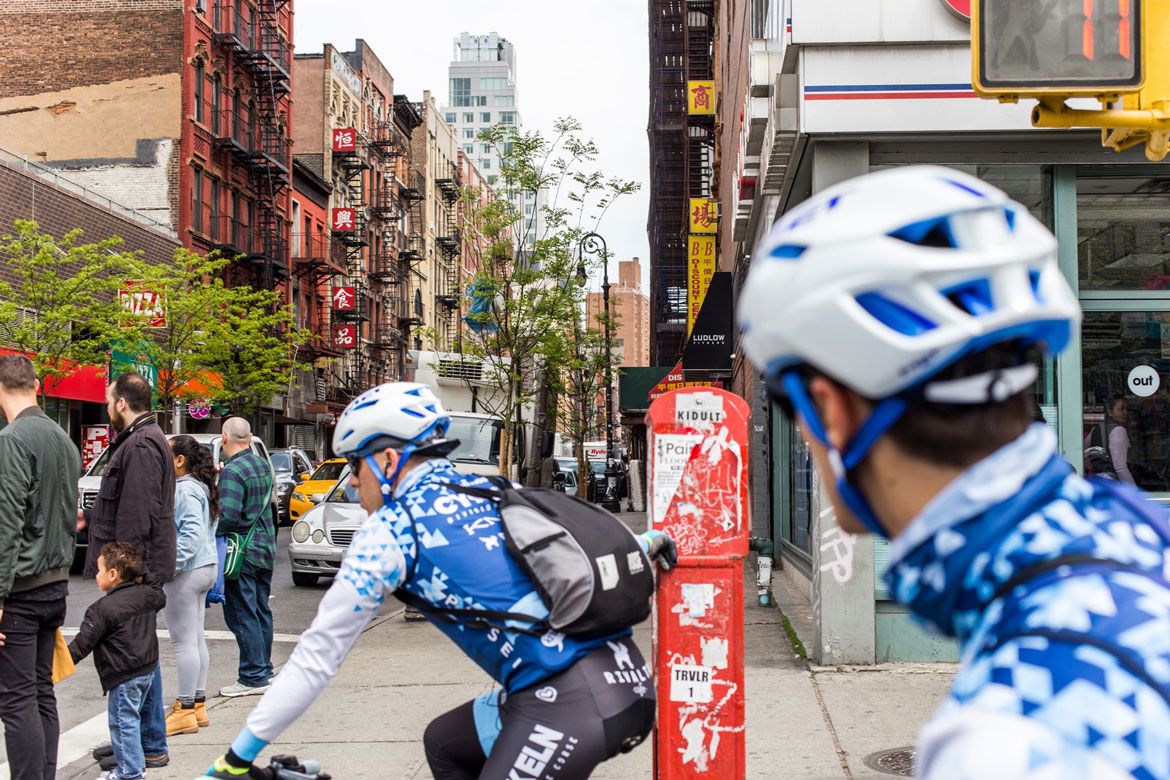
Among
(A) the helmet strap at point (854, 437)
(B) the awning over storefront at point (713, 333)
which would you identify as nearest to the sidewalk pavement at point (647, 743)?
(A) the helmet strap at point (854, 437)

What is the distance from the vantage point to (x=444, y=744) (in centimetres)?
341

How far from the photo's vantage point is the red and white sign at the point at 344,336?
57.1m

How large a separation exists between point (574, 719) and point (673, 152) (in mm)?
64492

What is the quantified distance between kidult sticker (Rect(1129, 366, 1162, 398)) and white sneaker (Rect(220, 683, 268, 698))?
6.53 m

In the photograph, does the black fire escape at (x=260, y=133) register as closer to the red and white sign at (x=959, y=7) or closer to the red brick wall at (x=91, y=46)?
the red brick wall at (x=91, y=46)

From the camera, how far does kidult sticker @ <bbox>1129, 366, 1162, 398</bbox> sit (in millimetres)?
9141

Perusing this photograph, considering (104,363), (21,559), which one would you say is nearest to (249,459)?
(21,559)

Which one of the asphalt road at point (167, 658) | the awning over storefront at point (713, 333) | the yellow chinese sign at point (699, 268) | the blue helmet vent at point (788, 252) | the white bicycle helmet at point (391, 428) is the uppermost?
the yellow chinese sign at point (699, 268)

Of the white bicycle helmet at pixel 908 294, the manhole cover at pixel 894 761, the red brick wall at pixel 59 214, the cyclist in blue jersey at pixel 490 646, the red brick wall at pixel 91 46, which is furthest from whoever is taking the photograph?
the red brick wall at pixel 91 46

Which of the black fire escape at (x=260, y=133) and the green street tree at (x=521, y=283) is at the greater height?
the black fire escape at (x=260, y=133)

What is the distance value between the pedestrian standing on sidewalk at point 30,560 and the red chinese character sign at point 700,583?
2.74 meters

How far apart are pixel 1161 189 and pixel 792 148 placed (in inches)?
112

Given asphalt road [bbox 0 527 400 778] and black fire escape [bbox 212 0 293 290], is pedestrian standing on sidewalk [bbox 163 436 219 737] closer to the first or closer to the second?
asphalt road [bbox 0 527 400 778]

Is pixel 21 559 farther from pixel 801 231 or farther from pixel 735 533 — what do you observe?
pixel 801 231
